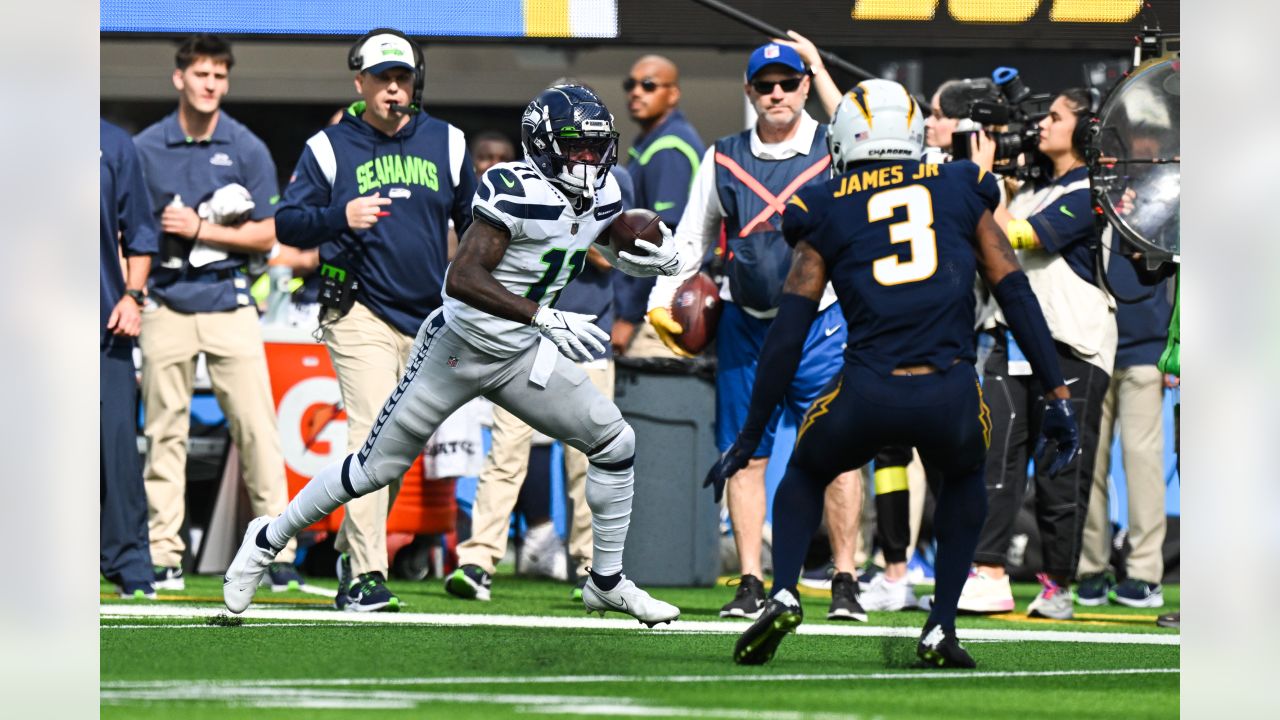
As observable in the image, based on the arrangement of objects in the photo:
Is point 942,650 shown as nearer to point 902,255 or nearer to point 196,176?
point 902,255

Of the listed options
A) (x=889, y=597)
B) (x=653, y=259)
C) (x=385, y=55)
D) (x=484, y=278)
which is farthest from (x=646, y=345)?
(x=484, y=278)

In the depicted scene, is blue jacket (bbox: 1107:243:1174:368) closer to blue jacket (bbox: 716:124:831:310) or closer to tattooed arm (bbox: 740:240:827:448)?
blue jacket (bbox: 716:124:831:310)

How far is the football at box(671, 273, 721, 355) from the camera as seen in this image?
759 centimetres

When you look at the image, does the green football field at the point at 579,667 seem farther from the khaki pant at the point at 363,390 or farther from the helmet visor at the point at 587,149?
the helmet visor at the point at 587,149

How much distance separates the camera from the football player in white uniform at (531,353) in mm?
6105

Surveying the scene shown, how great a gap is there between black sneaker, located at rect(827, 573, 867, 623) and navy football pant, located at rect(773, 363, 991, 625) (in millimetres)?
1672

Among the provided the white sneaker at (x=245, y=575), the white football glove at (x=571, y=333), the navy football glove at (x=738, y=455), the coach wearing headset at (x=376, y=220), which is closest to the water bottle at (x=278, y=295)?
the coach wearing headset at (x=376, y=220)

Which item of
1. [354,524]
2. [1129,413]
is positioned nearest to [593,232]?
[354,524]

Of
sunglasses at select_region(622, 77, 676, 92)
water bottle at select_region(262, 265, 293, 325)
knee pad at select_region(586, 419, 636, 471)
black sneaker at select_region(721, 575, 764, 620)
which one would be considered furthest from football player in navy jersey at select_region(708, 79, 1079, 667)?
water bottle at select_region(262, 265, 293, 325)

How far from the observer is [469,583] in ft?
26.3

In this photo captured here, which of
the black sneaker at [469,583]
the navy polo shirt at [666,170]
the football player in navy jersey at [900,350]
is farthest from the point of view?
the navy polo shirt at [666,170]

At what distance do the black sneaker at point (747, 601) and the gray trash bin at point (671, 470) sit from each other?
1675 mm

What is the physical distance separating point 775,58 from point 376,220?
167 cm
